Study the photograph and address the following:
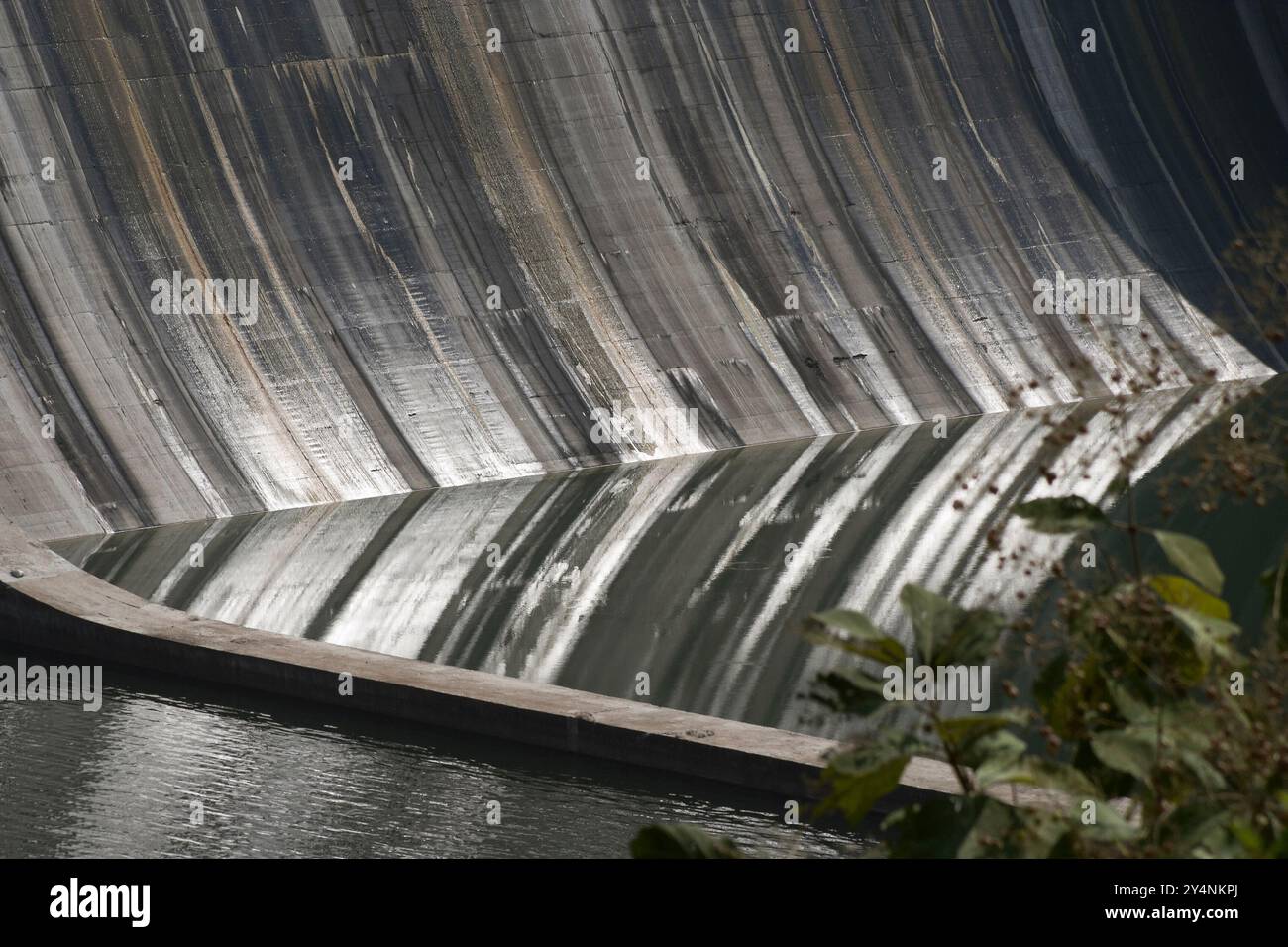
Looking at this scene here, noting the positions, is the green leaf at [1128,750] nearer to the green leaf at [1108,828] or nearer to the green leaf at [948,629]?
the green leaf at [1108,828]

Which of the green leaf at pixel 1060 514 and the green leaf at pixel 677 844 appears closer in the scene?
the green leaf at pixel 677 844

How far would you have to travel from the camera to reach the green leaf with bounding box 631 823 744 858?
3016 millimetres

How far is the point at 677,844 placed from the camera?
3037 millimetres

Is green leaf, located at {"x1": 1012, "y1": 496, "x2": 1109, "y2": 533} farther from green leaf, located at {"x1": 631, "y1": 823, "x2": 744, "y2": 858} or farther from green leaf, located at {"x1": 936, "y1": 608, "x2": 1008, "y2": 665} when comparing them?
green leaf, located at {"x1": 631, "y1": 823, "x2": 744, "y2": 858}

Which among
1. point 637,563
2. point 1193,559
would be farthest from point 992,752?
point 637,563

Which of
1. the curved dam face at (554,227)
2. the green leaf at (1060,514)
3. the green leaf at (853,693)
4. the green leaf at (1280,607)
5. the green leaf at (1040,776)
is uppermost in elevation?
the curved dam face at (554,227)

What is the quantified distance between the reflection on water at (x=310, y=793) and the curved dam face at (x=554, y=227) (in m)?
8.13

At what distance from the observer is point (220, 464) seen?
1917cm

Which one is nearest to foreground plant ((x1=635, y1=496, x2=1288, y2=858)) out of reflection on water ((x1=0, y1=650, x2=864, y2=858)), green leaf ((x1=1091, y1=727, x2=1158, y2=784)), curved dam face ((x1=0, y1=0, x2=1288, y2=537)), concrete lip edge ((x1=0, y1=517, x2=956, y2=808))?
green leaf ((x1=1091, y1=727, x2=1158, y2=784))

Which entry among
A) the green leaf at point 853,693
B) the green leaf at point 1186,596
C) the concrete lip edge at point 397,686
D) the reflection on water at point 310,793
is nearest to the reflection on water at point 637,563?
the concrete lip edge at point 397,686

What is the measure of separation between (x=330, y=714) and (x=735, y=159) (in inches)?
656

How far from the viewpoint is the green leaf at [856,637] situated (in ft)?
10.5

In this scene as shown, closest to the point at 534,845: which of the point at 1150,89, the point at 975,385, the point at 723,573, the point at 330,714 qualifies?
the point at 330,714

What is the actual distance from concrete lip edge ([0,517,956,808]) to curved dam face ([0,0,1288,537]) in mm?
5544
